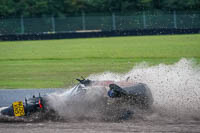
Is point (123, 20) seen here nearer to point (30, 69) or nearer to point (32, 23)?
point (32, 23)

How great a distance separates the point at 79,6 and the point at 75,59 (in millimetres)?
24196

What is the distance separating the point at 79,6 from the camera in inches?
1764

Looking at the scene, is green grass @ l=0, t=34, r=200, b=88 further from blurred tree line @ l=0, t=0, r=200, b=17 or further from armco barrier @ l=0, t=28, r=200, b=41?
blurred tree line @ l=0, t=0, r=200, b=17

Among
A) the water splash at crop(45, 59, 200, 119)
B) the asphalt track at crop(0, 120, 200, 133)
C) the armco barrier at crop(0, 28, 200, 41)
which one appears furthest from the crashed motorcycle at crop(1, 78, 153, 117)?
the armco barrier at crop(0, 28, 200, 41)

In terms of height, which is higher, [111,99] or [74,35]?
[74,35]

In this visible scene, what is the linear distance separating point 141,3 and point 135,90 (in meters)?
34.0

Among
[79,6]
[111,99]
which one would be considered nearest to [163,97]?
[111,99]

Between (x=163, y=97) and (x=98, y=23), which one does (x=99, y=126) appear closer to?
(x=163, y=97)

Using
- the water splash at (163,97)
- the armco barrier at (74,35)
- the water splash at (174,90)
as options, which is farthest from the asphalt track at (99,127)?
the armco barrier at (74,35)

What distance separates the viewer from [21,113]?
349 inches

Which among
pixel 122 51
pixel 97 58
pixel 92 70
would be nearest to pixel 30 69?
pixel 92 70

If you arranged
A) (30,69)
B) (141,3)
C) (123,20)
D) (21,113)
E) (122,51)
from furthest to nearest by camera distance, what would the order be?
(141,3), (123,20), (122,51), (30,69), (21,113)

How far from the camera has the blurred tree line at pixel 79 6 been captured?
133 feet

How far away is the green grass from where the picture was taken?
635 inches
